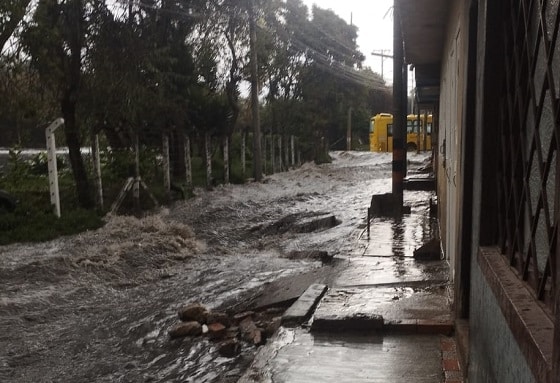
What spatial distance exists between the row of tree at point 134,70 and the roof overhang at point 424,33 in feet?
20.8

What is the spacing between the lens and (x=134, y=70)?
13.4m

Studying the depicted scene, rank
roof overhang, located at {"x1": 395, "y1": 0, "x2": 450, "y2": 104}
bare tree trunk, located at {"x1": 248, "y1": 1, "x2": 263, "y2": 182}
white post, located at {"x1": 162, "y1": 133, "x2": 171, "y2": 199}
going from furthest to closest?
bare tree trunk, located at {"x1": 248, "y1": 1, "x2": 263, "y2": 182} → white post, located at {"x1": 162, "y1": 133, "x2": 171, "y2": 199} → roof overhang, located at {"x1": 395, "y1": 0, "x2": 450, "y2": 104}

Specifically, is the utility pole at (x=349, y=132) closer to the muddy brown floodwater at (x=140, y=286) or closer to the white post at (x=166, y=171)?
the white post at (x=166, y=171)

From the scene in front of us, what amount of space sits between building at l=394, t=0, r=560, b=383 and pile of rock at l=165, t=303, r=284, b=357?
206 cm

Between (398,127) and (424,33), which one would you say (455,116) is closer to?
(424,33)

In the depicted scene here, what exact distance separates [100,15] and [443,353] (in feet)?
35.8

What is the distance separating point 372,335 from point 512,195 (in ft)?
7.97

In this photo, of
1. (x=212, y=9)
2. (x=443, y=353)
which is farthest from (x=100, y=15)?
(x=443, y=353)

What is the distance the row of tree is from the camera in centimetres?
1187

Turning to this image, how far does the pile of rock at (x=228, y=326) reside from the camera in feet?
17.5

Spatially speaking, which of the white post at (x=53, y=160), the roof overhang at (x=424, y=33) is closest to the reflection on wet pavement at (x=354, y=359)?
the roof overhang at (x=424, y=33)

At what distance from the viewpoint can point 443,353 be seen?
13.6 feet

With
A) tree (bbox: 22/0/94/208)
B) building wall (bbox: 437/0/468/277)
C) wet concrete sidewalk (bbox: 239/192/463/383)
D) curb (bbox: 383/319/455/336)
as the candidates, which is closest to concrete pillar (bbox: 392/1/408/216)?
building wall (bbox: 437/0/468/277)

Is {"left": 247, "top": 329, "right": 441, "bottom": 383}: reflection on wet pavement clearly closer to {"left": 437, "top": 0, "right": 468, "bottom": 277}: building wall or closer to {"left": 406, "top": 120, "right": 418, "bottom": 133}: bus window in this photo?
{"left": 437, "top": 0, "right": 468, "bottom": 277}: building wall
